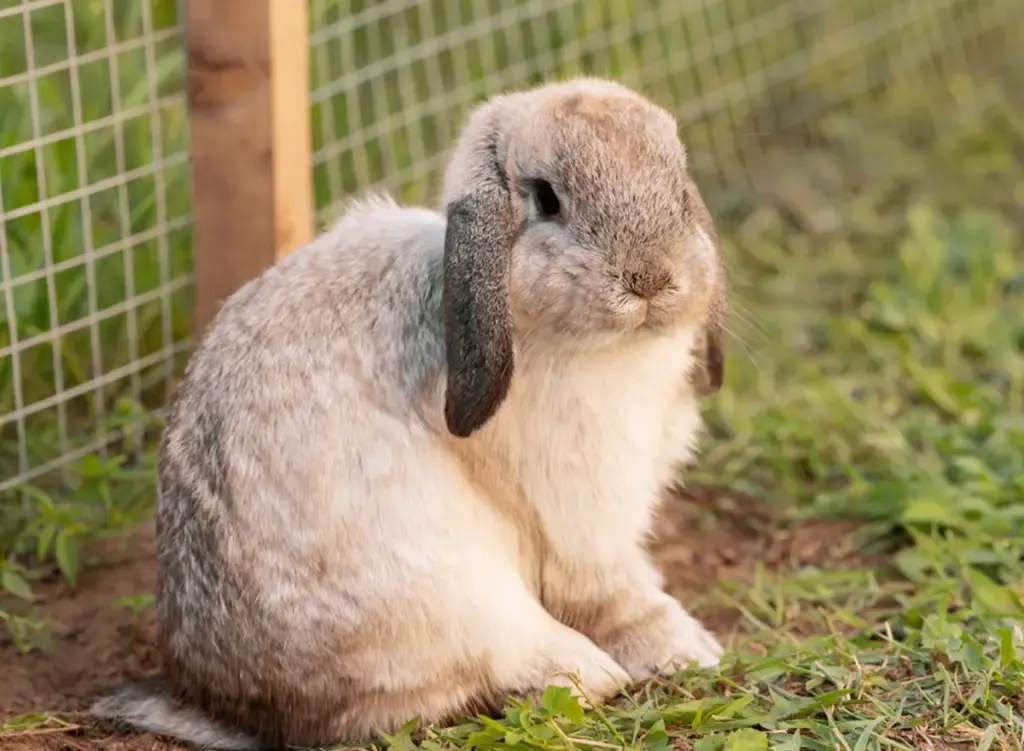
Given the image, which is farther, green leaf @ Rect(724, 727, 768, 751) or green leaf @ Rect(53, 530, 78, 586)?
green leaf @ Rect(53, 530, 78, 586)

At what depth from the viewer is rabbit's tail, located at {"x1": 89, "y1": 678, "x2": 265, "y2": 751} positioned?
3.46 metres

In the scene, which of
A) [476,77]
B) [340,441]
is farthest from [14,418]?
[476,77]

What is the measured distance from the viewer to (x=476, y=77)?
19.6 ft

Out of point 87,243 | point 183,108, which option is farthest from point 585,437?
point 183,108

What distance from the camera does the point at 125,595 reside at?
4145mm

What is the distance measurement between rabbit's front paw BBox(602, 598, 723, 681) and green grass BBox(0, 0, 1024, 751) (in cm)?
7

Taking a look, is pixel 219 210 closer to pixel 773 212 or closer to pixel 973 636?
pixel 973 636

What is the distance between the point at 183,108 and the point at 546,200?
2482 millimetres

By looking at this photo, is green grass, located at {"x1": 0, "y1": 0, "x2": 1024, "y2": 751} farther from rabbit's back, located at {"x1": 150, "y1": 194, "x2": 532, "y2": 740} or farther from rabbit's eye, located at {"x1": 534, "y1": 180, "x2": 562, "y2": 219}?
rabbit's eye, located at {"x1": 534, "y1": 180, "x2": 562, "y2": 219}

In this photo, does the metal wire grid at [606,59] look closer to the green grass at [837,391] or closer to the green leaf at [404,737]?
the green grass at [837,391]

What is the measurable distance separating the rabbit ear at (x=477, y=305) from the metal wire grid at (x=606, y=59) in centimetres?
222

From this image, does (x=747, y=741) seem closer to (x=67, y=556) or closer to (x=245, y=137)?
(x=67, y=556)

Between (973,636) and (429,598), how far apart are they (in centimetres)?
132

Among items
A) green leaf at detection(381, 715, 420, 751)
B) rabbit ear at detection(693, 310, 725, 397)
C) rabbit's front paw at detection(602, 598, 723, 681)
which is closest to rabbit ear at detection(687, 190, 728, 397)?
rabbit ear at detection(693, 310, 725, 397)
